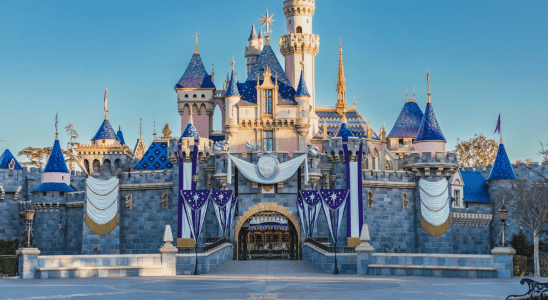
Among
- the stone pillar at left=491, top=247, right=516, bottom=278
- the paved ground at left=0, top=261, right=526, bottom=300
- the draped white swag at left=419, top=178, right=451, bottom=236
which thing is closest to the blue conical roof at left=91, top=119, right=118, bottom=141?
the draped white swag at left=419, top=178, right=451, bottom=236

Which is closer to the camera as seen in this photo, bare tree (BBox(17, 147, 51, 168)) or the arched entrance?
the arched entrance

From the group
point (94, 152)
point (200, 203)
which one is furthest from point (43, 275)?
point (94, 152)

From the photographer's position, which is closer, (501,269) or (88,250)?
(501,269)

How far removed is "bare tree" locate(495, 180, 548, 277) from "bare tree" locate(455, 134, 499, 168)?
19.4 metres

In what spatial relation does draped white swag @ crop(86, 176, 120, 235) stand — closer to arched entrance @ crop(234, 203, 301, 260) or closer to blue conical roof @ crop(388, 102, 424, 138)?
arched entrance @ crop(234, 203, 301, 260)

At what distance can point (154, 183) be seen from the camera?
49312 millimetres

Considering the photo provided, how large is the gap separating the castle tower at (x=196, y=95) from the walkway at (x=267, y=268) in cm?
1913

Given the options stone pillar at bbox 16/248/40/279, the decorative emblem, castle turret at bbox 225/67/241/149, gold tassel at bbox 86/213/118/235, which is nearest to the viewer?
stone pillar at bbox 16/248/40/279

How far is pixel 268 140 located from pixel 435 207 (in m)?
10.6

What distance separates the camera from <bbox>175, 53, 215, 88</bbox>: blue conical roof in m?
57.2

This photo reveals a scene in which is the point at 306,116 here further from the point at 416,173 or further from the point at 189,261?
the point at 189,261

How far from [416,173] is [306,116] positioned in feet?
24.2

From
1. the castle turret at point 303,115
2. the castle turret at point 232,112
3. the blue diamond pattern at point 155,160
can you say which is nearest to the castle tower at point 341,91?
the castle turret at point 303,115

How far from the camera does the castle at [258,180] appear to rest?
46938 mm
